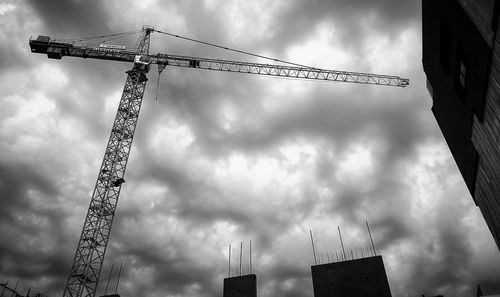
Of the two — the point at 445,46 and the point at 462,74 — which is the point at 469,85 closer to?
the point at 462,74

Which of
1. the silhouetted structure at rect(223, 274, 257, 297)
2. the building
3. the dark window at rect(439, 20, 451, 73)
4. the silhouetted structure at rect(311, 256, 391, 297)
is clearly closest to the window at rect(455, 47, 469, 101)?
the building

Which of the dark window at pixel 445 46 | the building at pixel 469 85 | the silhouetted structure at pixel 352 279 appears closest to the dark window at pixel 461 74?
the building at pixel 469 85

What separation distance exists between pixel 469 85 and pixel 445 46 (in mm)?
3735

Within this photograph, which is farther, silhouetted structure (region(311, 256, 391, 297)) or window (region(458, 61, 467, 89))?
silhouetted structure (region(311, 256, 391, 297))

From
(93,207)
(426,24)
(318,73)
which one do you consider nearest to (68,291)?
(93,207)

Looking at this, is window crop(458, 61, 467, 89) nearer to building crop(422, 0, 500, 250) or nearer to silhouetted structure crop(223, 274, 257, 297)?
building crop(422, 0, 500, 250)

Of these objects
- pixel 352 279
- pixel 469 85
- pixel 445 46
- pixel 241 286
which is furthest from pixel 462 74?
pixel 241 286

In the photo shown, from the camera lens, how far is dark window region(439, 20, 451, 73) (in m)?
18.8

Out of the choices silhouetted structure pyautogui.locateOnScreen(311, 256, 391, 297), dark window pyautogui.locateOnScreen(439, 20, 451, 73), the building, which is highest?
dark window pyautogui.locateOnScreen(439, 20, 451, 73)

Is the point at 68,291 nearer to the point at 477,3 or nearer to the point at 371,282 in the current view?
the point at 371,282

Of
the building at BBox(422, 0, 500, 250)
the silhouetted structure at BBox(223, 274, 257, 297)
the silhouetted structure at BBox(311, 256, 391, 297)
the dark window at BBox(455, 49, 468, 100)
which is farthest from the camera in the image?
the silhouetted structure at BBox(223, 274, 257, 297)

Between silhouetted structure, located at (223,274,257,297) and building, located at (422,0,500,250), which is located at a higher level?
building, located at (422,0,500,250)

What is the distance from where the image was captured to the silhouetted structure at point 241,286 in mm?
30562

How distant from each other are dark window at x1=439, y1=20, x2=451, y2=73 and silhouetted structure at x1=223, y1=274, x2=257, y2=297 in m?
24.4
